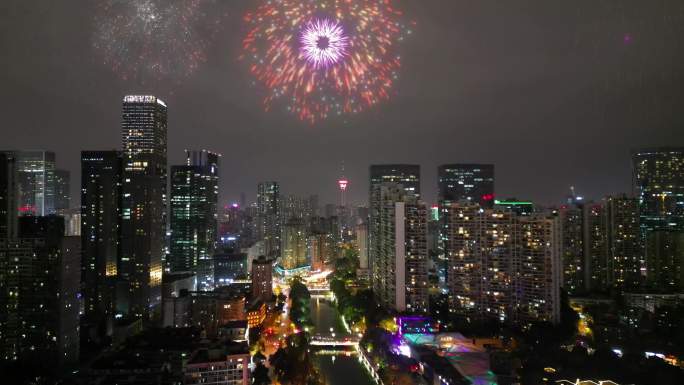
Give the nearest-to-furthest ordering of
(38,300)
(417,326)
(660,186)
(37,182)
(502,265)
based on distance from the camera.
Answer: (38,300) → (417,326) → (502,265) → (37,182) → (660,186)

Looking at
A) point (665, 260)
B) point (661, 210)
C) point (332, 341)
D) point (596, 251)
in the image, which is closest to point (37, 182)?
point (332, 341)

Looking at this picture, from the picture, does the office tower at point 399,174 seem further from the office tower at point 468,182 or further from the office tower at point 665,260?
the office tower at point 665,260

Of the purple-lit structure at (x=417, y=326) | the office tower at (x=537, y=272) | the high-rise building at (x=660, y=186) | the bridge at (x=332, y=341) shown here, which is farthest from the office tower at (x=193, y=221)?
the high-rise building at (x=660, y=186)

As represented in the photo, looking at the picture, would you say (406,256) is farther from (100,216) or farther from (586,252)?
(100,216)

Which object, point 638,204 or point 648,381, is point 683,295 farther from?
point 648,381

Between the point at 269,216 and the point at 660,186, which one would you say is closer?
the point at 660,186

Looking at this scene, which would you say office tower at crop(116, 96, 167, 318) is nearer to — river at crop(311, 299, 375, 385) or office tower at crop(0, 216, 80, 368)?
office tower at crop(0, 216, 80, 368)
